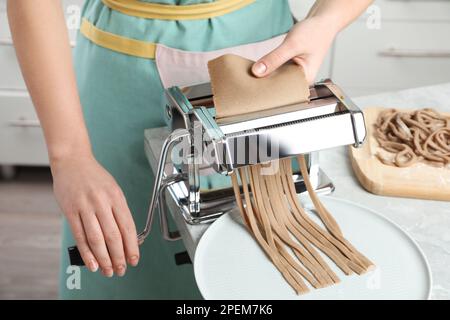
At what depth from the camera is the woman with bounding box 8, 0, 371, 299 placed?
2.46 ft

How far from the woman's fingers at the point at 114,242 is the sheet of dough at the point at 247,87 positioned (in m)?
0.18

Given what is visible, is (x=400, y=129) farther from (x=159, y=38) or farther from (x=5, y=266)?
(x=5, y=266)

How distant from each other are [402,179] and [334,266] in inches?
9.5

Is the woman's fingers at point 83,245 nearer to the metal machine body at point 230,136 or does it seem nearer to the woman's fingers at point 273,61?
the metal machine body at point 230,136

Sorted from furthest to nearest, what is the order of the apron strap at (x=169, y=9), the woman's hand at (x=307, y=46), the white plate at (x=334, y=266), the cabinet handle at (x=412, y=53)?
1. the cabinet handle at (x=412, y=53)
2. the apron strap at (x=169, y=9)
3. the woman's hand at (x=307, y=46)
4. the white plate at (x=334, y=266)

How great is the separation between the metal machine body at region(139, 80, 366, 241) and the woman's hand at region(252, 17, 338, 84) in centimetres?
5

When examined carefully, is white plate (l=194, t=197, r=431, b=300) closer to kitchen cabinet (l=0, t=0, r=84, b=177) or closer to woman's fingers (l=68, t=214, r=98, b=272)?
woman's fingers (l=68, t=214, r=98, b=272)

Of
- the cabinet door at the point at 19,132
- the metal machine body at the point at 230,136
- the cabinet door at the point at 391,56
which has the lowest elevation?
the cabinet door at the point at 19,132

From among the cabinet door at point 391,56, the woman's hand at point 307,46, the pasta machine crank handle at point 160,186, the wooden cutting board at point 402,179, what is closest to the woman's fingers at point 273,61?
the woman's hand at point 307,46

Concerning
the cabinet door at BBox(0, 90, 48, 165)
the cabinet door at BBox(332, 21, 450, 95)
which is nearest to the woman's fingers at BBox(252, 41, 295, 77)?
the cabinet door at BBox(332, 21, 450, 95)

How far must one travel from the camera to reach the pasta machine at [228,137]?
723mm

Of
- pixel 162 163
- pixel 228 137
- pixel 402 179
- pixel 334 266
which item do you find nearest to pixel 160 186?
pixel 162 163

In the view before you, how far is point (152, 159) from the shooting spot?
992mm
